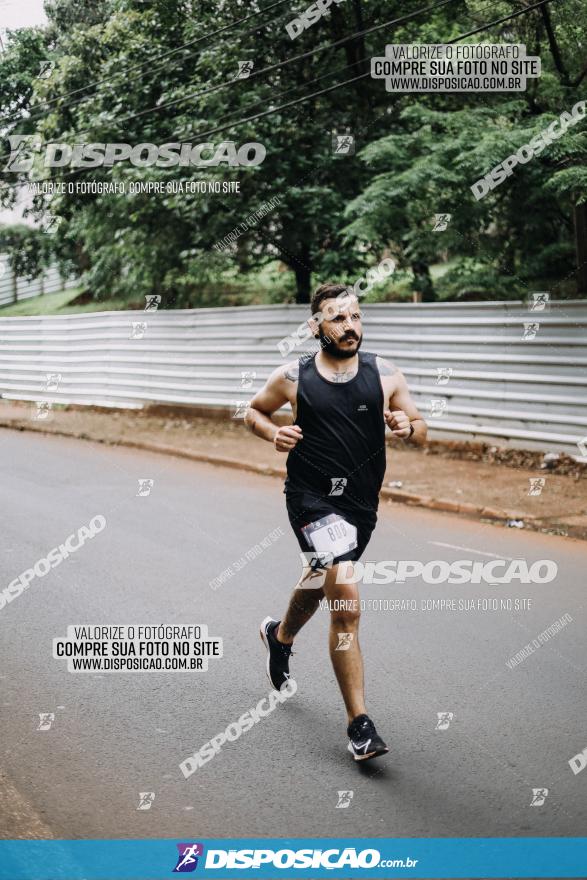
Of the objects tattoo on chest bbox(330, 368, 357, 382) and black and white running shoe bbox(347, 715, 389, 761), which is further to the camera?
tattoo on chest bbox(330, 368, 357, 382)

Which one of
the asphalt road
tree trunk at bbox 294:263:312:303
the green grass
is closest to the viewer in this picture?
the asphalt road

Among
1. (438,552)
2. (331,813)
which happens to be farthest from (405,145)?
(331,813)

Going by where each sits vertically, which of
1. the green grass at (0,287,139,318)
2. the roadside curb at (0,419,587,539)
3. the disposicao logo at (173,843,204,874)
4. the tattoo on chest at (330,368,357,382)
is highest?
the tattoo on chest at (330,368,357,382)

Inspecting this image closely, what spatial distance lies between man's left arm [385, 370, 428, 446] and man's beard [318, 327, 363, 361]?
10.0 inches

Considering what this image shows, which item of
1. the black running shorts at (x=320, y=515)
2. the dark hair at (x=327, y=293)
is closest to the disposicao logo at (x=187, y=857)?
the black running shorts at (x=320, y=515)

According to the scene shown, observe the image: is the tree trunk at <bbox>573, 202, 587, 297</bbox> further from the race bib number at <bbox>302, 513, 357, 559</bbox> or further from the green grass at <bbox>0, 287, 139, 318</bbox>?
the green grass at <bbox>0, 287, 139, 318</bbox>

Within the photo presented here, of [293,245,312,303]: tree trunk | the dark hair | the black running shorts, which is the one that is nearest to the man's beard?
the dark hair

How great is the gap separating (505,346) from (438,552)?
5092mm

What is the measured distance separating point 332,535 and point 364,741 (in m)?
0.87

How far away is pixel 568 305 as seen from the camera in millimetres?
11883

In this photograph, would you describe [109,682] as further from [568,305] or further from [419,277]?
[419,277]

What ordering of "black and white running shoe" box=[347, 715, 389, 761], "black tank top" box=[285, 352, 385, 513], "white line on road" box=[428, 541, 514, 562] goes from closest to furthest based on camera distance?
"black and white running shoe" box=[347, 715, 389, 761] → "black tank top" box=[285, 352, 385, 513] → "white line on road" box=[428, 541, 514, 562]

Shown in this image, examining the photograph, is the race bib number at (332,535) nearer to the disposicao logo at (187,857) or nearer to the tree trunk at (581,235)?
the disposicao logo at (187,857)

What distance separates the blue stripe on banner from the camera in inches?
132
